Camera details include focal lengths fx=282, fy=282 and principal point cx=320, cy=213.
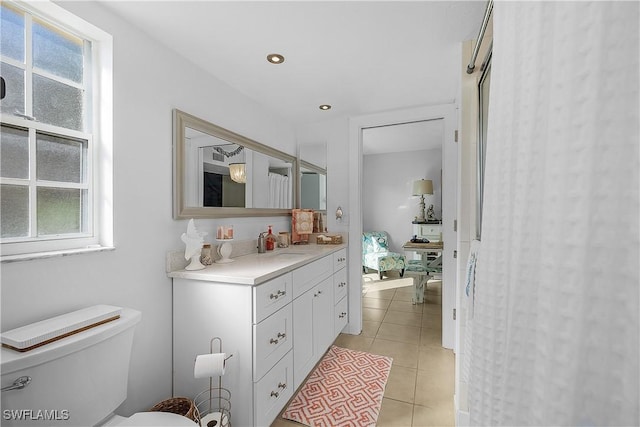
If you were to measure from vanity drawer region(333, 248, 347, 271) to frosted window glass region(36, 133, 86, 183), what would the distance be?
74.8 inches

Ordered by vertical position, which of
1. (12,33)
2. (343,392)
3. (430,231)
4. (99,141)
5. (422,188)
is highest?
(12,33)

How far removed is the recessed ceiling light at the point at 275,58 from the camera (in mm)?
1809

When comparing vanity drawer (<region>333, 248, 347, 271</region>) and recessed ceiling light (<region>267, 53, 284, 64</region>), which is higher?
recessed ceiling light (<region>267, 53, 284, 64</region>)

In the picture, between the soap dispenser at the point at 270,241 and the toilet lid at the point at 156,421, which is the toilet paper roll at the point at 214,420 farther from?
the soap dispenser at the point at 270,241

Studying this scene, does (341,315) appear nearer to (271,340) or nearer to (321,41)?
(271,340)

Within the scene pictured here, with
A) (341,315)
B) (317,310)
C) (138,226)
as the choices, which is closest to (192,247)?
(138,226)

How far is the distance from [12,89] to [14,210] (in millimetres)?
496

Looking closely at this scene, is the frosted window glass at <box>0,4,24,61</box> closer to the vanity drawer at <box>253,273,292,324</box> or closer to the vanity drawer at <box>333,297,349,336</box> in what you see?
the vanity drawer at <box>253,273,292,324</box>

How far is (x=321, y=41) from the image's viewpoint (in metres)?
1.66

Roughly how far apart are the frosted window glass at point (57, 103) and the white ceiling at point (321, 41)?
47cm

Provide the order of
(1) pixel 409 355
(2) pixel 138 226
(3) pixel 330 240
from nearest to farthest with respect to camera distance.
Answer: (2) pixel 138 226, (1) pixel 409 355, (3) pixel 330 240

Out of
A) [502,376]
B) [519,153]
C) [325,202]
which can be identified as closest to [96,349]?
[502,376]

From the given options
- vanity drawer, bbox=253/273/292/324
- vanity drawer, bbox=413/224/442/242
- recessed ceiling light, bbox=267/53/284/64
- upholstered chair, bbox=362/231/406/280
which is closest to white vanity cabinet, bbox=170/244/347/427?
vanity drawer, bbox=253/273/292/324

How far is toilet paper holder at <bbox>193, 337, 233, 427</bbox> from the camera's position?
1465 millimetres
